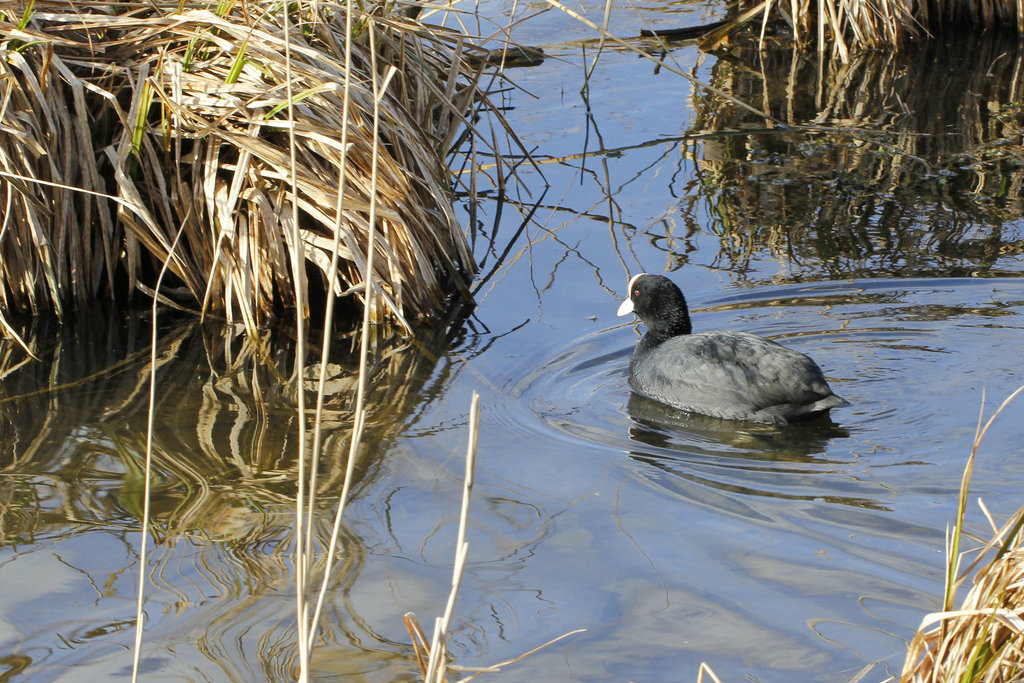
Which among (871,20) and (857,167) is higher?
(871,20)

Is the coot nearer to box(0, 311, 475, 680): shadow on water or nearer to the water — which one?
the water

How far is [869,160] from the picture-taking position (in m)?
6.22

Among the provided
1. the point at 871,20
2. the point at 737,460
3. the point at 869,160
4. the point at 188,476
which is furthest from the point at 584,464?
the point at 871,20

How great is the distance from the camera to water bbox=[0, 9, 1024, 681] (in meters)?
2.71

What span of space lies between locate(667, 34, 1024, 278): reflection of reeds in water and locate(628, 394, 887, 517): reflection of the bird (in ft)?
3.73

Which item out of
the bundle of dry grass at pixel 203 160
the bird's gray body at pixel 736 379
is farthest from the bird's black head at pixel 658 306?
the bundle of dry grass at pixel 203 160

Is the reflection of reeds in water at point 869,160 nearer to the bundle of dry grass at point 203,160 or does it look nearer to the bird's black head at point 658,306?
the bird's black head at point 658,306

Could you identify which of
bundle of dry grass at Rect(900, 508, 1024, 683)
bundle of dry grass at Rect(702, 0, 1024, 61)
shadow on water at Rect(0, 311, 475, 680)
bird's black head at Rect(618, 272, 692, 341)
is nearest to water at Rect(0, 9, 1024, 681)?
shadow on water at Rect(0, 311, 475, 680)

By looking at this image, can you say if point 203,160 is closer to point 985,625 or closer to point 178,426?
point 178,426

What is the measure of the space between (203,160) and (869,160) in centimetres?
356

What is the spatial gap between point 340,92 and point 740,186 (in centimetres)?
242

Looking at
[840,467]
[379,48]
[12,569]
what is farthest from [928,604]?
[379,48]

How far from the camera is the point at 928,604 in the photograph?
2.73 m

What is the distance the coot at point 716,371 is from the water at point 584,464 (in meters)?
0.08
